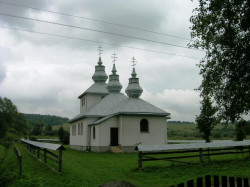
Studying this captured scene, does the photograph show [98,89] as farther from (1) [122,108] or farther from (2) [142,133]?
(2) [142,133]

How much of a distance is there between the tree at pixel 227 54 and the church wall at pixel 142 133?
52.6ft

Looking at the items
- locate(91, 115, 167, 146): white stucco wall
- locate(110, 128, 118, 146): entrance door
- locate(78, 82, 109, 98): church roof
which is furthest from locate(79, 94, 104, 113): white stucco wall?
locate(110, 128, 118, 146): entrance door

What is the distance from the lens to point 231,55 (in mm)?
10406

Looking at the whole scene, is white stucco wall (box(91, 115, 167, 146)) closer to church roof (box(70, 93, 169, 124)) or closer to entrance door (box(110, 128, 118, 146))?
entrance door (box(110, 128, 118, 146))

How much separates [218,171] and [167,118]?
17.1 meters

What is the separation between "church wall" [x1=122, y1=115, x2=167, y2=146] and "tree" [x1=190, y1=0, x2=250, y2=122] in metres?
16.0

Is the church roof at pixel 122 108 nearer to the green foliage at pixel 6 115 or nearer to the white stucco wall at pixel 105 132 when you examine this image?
the white stucco wall at pixel 105 132

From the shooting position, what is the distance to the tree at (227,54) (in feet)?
32.5

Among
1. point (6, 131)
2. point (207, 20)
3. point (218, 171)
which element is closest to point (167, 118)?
point (218, 171)

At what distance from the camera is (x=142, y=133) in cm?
2802

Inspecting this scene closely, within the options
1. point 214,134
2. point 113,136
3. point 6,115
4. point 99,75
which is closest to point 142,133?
point 113,136

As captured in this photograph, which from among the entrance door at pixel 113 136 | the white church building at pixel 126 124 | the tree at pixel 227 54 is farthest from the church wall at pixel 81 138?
the tree at pixel 227 54

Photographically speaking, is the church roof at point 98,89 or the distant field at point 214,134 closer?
the church roof at point 98,89

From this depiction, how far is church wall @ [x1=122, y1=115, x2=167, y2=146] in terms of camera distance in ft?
90.2
